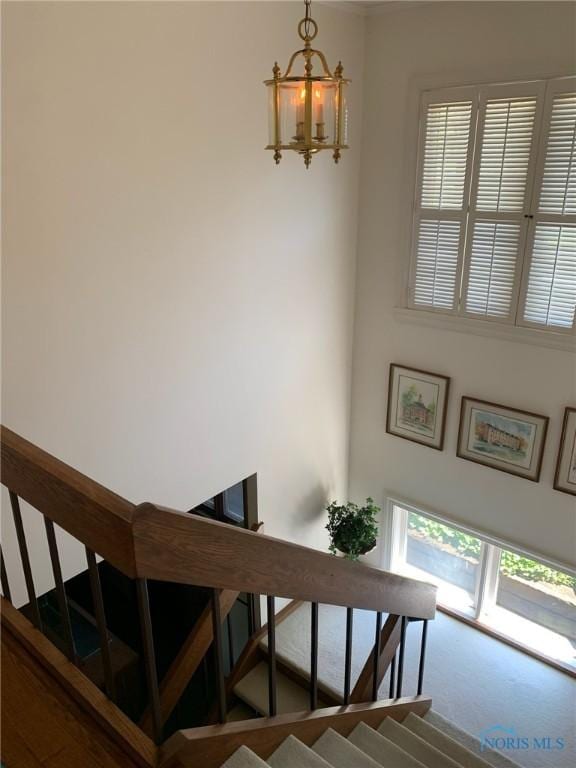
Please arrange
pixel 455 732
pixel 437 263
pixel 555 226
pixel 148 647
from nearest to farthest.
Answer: pixel 148 647 < pixel 455 732 < pixel 555 226 < pixel 437 263

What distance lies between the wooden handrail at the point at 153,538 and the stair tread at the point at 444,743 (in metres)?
1.69

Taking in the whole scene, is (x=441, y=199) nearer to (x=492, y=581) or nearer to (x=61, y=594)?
(x=492, y=581)

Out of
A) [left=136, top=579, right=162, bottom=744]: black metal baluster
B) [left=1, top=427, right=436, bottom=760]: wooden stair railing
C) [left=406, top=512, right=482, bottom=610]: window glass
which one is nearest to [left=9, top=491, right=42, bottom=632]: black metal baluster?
[left=1, top=427, right=436, bottom=760]: wooden stair railing

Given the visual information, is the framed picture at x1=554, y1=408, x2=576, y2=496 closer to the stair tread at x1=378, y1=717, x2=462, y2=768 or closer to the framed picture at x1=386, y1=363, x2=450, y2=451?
the framed picture at x1=386, y1=363, x2=450, y2=451

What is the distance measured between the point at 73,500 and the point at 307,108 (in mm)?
1498

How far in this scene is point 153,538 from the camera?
1114 millimetres

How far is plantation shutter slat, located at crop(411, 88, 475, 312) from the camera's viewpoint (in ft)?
13.7

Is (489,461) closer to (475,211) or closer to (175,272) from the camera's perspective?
(475,211)

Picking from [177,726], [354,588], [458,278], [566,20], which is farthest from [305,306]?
[177,726]

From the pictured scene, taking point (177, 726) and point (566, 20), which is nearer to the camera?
point (566, 20)

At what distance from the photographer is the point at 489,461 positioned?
4750 millimetres

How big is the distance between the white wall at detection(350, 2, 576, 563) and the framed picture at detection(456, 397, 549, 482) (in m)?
0.07

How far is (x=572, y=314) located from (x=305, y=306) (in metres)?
1.89

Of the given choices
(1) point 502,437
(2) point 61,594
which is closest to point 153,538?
(2) point 61,594
